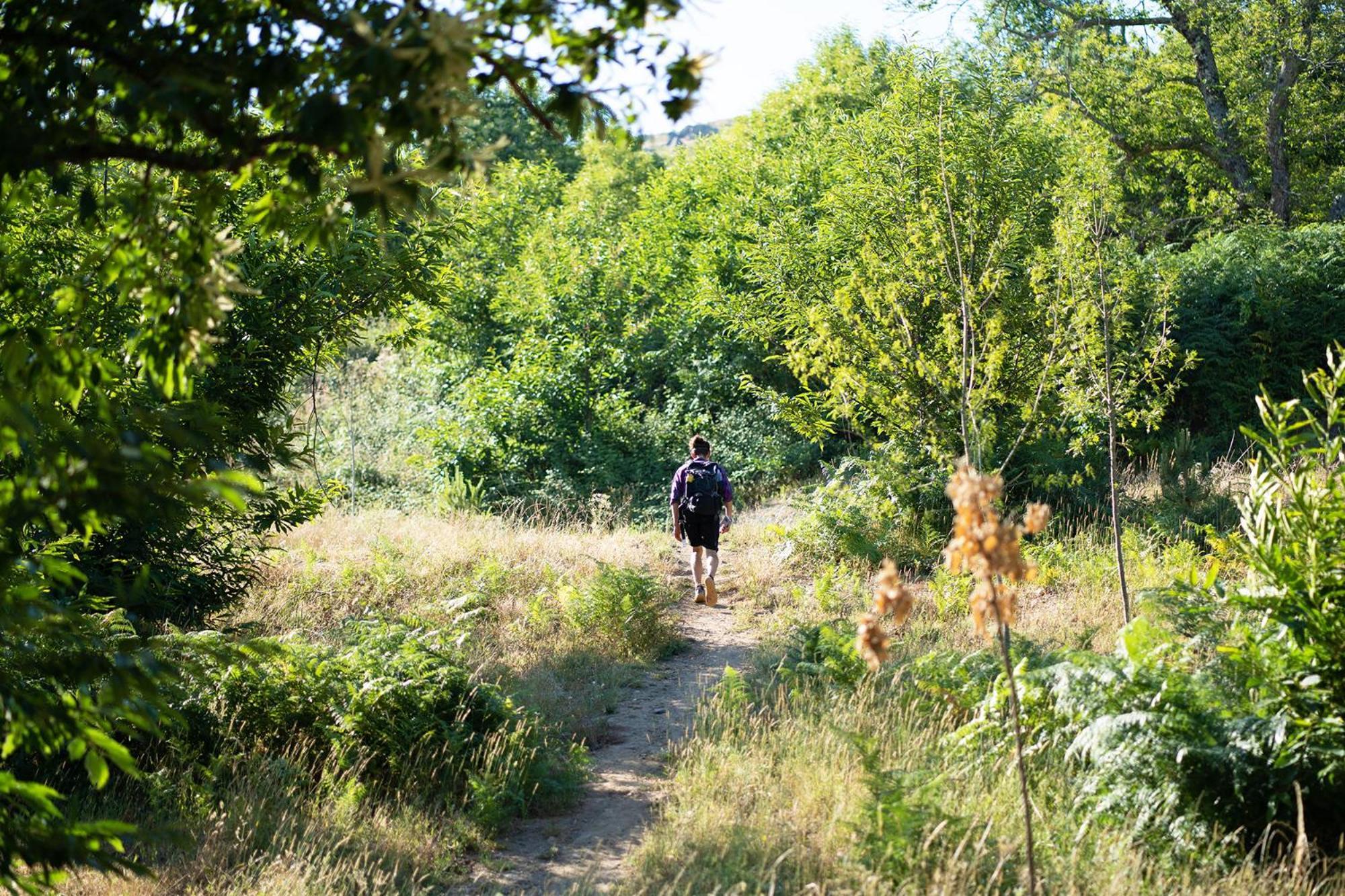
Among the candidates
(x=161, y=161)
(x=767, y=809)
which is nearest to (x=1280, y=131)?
(x=767, y=809)

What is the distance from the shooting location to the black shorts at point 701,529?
452 inches

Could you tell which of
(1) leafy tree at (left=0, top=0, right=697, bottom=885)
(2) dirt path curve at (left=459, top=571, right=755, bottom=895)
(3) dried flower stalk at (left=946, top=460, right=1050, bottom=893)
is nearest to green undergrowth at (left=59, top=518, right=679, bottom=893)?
(2) dirt path curve at (left=459, top=571, right=755, bottom=895)

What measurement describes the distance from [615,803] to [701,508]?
5.20 m

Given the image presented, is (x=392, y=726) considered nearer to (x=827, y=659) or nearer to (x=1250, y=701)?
(x=827, y=659)

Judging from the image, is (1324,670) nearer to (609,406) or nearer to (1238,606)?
(1238,606)

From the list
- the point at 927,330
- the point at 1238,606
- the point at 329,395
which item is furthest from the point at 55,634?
the point at 329,395

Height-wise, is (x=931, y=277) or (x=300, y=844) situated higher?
(x=931, y=277)

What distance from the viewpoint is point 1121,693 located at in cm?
527

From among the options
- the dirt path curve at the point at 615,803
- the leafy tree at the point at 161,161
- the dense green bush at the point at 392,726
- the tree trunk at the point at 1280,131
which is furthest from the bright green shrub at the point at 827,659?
the tree trunk at the point at 1280,131

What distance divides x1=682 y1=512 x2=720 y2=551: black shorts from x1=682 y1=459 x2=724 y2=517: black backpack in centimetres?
6

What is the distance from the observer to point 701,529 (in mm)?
11547

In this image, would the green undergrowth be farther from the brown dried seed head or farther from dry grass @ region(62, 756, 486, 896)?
the brown dried seed head

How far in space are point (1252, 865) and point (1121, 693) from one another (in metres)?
0.89

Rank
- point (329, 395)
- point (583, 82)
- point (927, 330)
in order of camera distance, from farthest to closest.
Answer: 1. point (329, 395)
2. point (927, 330)
3. point (583, 82)
